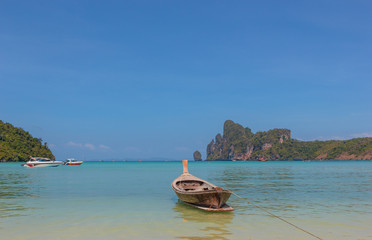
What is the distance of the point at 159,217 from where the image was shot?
15469 millimetres

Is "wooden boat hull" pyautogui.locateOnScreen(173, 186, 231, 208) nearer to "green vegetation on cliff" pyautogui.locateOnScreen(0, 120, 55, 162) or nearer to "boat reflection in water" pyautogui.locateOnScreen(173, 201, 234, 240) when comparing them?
"boat reflection in water" pyautogui.locateOnScreen(173, 201, 234, 240)

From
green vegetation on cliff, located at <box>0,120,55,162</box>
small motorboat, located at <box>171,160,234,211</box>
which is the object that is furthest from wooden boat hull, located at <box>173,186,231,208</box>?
green vegetation on cliff, located at <box>0,120,55,162</box>

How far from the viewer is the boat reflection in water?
11.7 m

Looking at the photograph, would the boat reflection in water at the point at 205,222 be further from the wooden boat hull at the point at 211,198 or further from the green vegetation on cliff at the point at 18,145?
the green vegetation on cliff at the point at 18,145

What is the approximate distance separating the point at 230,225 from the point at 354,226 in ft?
18.2

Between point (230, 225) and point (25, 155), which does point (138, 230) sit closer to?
point (230, 225)

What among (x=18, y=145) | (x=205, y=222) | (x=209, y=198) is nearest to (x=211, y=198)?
(x=209, y=198)

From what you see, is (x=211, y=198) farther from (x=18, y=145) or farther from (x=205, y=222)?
(x=18, y=145)

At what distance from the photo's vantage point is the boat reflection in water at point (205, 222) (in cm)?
1170

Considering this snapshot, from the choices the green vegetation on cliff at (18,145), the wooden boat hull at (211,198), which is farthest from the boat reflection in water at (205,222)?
the green vegetation on cliff at (18,145)

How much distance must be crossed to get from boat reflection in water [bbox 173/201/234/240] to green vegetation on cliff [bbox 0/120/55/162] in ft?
498

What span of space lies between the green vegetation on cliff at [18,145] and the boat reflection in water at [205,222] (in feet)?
498

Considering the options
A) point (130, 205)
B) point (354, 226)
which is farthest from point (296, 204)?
point (130, 205)

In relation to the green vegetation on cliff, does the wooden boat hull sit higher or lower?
lower
